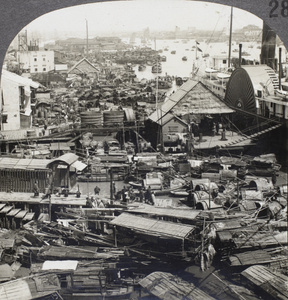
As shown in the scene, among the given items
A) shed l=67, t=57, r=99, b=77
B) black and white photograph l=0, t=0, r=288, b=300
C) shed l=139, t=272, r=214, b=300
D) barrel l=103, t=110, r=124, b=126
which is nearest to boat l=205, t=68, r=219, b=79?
black and white photograph l=0, t=0, r=288, b=300

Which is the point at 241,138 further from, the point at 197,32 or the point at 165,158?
the point at 197,32

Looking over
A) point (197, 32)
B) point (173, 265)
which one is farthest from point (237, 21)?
point (173, 265)

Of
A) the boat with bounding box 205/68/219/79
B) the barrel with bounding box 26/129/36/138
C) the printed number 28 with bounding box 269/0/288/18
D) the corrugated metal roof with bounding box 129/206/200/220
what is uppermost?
the printed number 28 with bounding box 269/0/288/18

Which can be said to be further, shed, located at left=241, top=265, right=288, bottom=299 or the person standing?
the person standing

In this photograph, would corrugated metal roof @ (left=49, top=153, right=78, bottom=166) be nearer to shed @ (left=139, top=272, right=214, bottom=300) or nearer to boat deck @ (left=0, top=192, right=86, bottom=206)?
boat deck @ (left=0, top=192, right=86, bottom=206)

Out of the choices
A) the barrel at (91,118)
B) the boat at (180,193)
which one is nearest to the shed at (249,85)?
the boat at (180,193)
